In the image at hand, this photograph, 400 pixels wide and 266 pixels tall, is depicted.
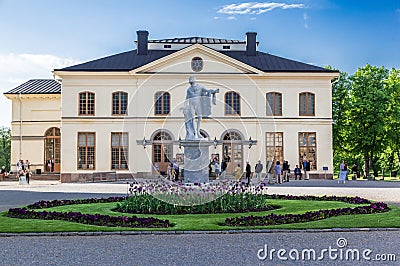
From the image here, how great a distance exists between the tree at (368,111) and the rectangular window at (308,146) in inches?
246

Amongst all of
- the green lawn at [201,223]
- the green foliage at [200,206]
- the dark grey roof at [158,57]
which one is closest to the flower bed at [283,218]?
the green lawn at [201,223]

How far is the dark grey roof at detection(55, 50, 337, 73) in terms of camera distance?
1625 inches

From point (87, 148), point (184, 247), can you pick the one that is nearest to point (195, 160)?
point (184, 247)

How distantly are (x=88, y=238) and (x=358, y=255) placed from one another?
5.35 meters

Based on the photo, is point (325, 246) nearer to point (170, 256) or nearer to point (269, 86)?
point (170, 256)

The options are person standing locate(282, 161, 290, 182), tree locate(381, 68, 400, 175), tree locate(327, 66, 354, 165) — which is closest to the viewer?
person standing locate(282, 161, 290, 182)

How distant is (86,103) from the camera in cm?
4116

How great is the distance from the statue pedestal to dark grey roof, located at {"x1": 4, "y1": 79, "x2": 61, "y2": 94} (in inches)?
1159

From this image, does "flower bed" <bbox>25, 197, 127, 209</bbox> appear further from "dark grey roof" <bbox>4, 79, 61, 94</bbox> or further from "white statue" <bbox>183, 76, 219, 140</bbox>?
"dark grey roof" <bbox>4, 79, 61, 94</bbox>

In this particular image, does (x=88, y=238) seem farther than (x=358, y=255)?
Yes

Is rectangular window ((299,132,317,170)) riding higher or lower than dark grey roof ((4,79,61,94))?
lower

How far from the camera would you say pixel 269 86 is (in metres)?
41.3

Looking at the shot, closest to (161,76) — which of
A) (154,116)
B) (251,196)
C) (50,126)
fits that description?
(154,116)

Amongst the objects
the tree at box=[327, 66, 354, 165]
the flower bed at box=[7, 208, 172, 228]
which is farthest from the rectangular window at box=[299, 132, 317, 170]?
the flower bed at box=[7, 208, 172, 228]
